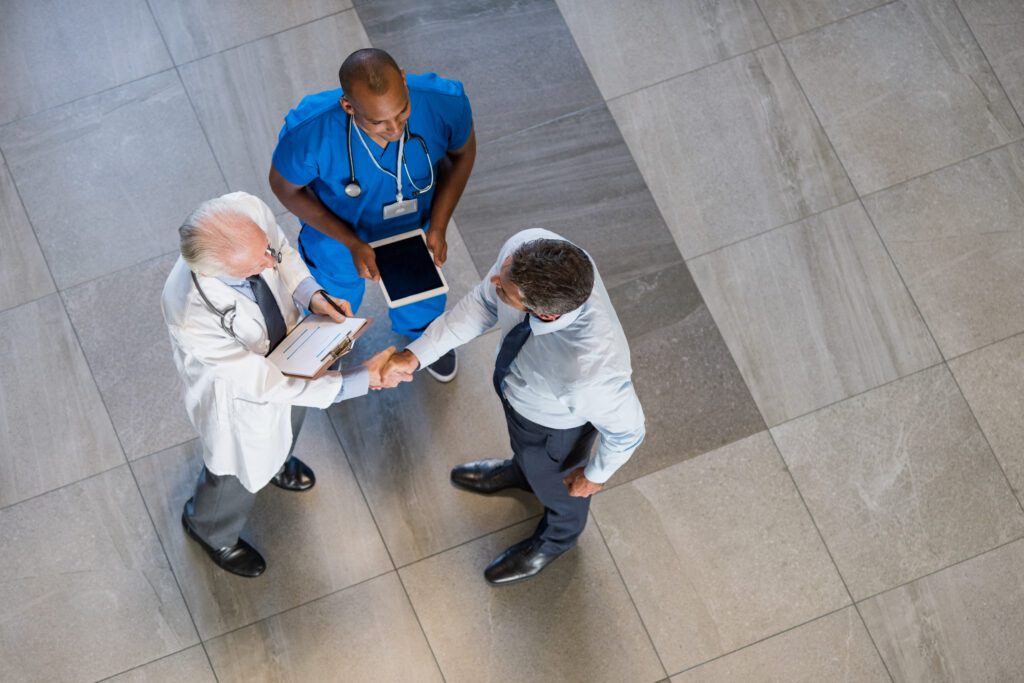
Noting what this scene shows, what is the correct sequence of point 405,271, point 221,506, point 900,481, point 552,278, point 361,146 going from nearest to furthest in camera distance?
point 552,278, point 361,146, point 405,271, point 221,506, point 900,481

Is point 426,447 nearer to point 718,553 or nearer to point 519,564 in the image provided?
point 519,564

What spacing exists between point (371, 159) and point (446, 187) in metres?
0.31

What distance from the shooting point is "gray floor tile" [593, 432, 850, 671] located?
10.3 ft

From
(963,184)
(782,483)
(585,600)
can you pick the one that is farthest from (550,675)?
(963,184)

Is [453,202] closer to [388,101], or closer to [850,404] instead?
[388,101]

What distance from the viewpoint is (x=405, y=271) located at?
2646 mm

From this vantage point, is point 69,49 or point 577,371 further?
point 69,49

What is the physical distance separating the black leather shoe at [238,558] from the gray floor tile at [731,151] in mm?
2046

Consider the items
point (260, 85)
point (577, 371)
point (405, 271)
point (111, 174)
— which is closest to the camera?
point (577, 371)

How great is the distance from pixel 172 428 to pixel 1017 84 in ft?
12.5

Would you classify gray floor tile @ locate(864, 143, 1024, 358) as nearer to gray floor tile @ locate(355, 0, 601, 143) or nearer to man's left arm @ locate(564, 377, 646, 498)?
gray floor tile @ locate(355, 0, 601, 143)

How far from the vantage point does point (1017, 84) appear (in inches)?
148

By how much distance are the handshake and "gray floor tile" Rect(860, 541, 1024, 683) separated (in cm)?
191

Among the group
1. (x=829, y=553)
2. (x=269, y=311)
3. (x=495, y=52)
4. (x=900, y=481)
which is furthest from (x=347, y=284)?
(x=900, y=481)
